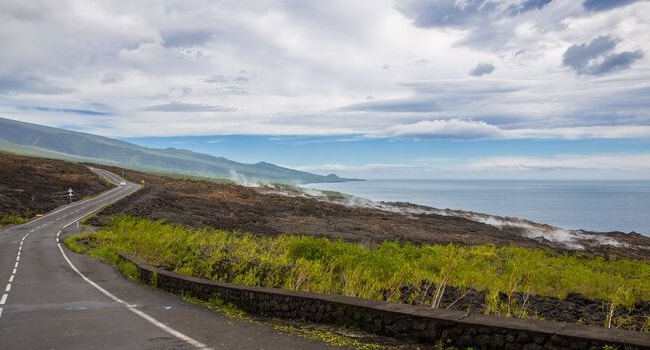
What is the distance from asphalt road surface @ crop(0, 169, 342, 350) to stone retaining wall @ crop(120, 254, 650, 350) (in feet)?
2.93

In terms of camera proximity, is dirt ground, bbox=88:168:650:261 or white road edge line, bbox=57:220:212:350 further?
dirt ground, bbox=88:168:650:261

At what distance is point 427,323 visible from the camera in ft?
31.2

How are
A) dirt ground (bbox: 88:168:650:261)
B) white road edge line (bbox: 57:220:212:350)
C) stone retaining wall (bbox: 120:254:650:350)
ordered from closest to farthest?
1. stone retaining wall (bbox: 120:254:650:350)
2. white road edge line (bbox: 57:220:212:350)
3. dirt ground (bbox: 88:168:650:261)

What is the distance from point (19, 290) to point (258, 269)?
351 inches

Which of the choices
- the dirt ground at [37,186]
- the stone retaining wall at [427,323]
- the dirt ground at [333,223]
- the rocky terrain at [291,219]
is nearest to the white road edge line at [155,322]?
the stone retaining wall at [427,323]

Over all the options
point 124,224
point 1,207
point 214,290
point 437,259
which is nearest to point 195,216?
point 124,224

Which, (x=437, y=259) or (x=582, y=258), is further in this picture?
(x=582, y=258)

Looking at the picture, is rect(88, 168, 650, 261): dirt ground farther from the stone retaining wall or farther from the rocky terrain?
the stone retaining wall

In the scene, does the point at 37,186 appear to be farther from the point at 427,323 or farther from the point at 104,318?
the point at 427,323

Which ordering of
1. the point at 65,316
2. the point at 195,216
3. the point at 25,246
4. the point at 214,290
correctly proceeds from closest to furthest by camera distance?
the point at 65,316, the point at 214,290, the point at 25,246, the point at 195,216

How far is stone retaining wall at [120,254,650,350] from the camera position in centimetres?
778

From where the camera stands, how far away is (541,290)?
878 inches

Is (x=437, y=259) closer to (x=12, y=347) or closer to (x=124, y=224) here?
(x=12, y=347)

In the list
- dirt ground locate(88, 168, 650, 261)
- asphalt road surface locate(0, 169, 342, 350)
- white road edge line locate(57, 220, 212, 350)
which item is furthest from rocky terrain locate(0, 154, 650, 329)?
white road edge line locate(57, 220, 212, 350)
